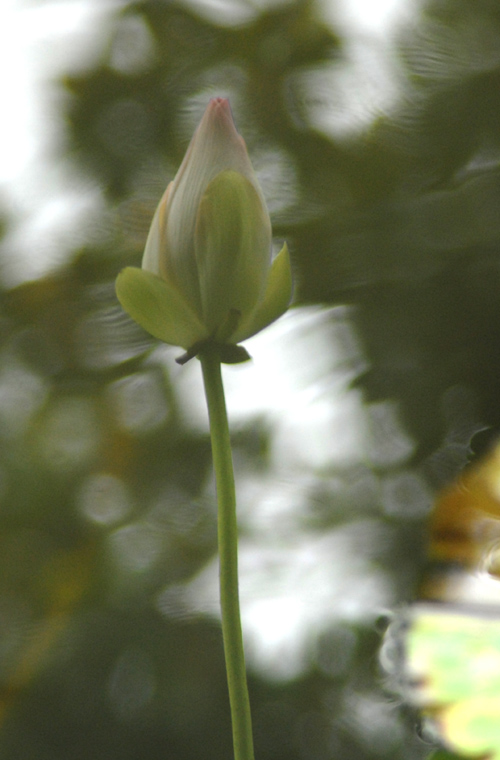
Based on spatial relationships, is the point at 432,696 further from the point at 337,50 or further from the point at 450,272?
the point at 337,50

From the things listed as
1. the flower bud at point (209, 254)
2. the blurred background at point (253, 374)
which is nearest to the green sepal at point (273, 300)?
the flower bud at point (209, 254)

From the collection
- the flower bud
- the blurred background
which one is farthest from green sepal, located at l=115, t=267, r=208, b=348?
the blurred background

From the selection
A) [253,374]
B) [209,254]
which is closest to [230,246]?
[209,254]

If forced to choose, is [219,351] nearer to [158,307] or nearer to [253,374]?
[158,307]

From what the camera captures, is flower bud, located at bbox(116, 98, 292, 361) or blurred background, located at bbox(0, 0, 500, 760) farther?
blurred background, located at bbox(0, 0, 500, 760)

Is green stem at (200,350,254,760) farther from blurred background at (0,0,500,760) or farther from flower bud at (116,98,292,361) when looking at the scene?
blurred background at (0,0,500,760)

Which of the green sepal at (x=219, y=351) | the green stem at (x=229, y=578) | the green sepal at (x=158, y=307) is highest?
the green sepal at (x=158, y=307)

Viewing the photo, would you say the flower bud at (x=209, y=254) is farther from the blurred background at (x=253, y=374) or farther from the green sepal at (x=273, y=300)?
the blurred background at (x=253, y=374)

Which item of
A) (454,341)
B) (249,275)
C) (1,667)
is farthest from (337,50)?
(1,667)
